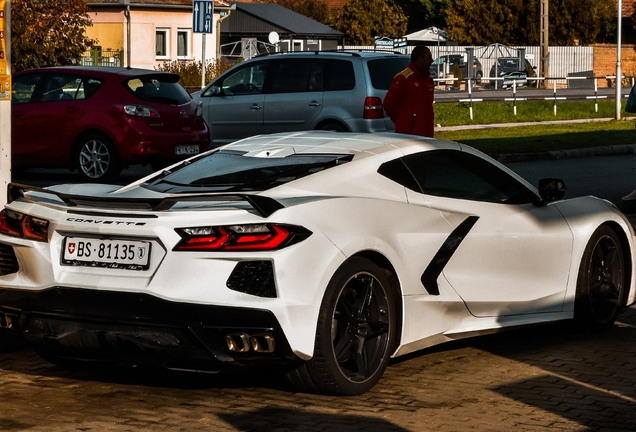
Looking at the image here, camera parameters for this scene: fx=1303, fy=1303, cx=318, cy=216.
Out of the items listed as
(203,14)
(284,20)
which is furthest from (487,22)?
(203,14)

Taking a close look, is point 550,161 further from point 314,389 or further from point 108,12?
point 108,12

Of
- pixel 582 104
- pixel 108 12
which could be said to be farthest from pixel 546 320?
pixel 108 12

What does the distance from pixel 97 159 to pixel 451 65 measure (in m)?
56.1

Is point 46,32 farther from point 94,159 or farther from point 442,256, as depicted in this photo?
point 442,256

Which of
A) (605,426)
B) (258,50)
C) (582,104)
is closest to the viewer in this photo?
(605,426)

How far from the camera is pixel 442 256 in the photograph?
6855 millimetres

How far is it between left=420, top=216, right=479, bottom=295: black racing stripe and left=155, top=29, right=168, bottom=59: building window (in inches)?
2146

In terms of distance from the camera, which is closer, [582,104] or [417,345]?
[417,345]

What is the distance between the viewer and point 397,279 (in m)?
6.57

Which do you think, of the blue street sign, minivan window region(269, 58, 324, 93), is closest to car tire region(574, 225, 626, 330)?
minivan window region(269, 58, 324, 93)

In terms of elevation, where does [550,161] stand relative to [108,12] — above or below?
below

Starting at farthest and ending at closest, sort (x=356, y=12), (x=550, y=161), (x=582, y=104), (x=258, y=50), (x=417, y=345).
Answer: (x=356, y=12), (x=258, y=50), (x=582, y=104), (x=550, y=161), (x=417, y=345)

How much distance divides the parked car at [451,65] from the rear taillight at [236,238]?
2517 inches

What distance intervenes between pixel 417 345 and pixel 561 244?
1398 millimetres
